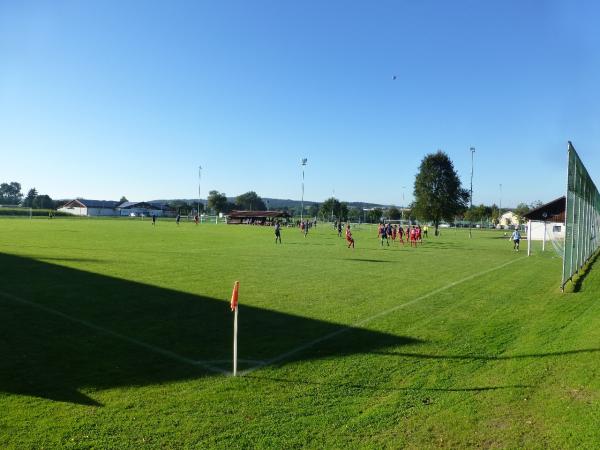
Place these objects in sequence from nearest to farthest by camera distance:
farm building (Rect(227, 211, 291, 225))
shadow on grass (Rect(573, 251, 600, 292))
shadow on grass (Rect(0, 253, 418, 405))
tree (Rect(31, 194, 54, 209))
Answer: shadow on grass (Rect(0, 253, 418, 405)), shadow on grass (Rect(573, 251, 600, 292)), farm building (Rect(227, 211, 291, 225)), tree (Rect(31, 194, 54, 209))

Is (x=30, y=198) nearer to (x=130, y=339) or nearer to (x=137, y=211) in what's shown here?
(x=137, y=211)

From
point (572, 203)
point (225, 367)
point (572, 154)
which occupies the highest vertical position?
point (572, 154)

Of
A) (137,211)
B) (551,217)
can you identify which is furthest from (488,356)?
(137,211)

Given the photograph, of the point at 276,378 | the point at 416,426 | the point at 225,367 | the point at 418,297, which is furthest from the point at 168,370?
the point at 418,297

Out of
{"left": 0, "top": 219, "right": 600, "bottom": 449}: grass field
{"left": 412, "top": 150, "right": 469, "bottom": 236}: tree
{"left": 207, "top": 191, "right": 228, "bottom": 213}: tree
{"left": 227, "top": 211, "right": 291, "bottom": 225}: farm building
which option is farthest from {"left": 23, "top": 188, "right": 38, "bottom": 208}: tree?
{"left": 0, "top": 219, "right": 600, "bottom": 449}: grass field

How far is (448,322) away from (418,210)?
234ft

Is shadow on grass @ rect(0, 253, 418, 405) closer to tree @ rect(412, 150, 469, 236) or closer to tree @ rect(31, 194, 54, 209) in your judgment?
tree @ rect(412, 150, 469, 236)

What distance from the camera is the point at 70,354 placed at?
7.78 metres

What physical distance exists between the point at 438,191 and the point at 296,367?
76.4 metres

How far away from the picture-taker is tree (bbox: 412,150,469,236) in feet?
260

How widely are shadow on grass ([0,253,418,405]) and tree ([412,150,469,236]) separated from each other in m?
70.5

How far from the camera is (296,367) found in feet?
24.6

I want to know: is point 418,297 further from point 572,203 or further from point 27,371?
point 27,371

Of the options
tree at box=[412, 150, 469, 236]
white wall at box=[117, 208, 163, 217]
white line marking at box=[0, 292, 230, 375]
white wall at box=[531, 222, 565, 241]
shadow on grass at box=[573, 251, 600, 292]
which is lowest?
white line marking at box=[0, 292, 230, 375]
